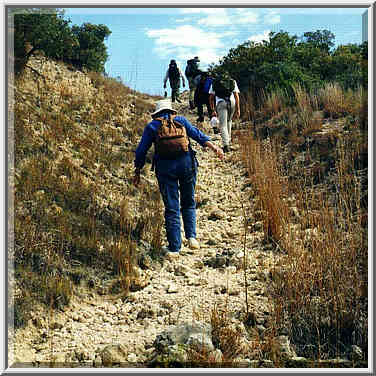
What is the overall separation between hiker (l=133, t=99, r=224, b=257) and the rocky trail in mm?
366

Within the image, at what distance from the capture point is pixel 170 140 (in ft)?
14.9

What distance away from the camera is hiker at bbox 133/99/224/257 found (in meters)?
4.55

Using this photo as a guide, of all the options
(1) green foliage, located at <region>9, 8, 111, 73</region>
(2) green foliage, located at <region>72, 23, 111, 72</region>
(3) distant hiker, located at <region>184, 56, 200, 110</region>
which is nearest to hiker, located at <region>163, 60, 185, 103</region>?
(3) distant hiker, located at <region>184, 56, 200, 110</region>

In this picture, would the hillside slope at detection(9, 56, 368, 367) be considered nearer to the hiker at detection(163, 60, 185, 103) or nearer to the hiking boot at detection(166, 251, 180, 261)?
the hiking boot at detection(166, 251, 180, 261)

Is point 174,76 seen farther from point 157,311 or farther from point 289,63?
point 157,311

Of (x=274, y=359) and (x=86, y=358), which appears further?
(x=86, y=358)

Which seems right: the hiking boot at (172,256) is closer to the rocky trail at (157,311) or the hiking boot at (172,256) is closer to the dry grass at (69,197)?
the rocky trail at (157,311)

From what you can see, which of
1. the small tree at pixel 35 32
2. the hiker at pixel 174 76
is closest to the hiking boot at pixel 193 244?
the small tree at pixel 35 32

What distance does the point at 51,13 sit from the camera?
9.23 metres

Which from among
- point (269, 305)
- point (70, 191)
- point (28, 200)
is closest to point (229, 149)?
point (70, 191)

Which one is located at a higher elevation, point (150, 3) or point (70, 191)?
point (150, 3)

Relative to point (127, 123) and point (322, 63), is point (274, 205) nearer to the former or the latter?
point (127, 123)

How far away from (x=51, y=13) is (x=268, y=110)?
624cm

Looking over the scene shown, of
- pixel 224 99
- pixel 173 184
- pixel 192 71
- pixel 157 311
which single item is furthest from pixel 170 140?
pixel 192 71
